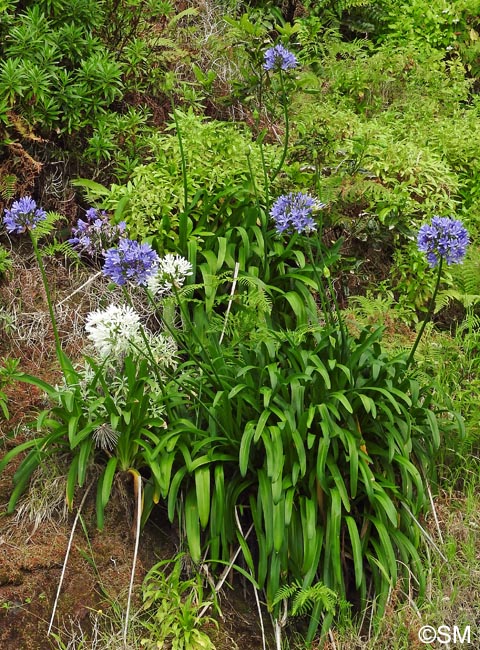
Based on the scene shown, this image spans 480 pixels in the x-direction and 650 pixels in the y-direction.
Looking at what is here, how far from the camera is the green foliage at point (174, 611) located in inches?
132

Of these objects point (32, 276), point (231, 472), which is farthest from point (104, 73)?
point (231, 472)

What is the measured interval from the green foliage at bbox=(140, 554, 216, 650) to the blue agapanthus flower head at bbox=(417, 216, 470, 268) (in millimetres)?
1676

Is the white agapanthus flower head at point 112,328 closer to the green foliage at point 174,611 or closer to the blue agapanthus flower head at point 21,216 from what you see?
the blue agapanthus flower head at point 21,216

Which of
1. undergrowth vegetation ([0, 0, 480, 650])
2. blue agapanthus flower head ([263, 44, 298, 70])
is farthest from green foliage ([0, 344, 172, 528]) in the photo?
blue agapanthus flower head ([263, 44, 298, 70])

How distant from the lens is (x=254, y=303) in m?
4.02

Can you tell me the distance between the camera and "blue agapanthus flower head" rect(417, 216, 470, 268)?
336 centimetres

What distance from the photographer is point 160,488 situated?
3.62 meters

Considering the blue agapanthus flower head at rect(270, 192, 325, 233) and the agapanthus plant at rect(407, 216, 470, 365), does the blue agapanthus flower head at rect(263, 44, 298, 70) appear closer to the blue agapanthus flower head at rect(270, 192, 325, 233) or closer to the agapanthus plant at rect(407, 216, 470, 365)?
the blue agapanthus flower head at rect(270, 192, 325, 233)

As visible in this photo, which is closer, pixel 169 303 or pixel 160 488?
pixel 160 488

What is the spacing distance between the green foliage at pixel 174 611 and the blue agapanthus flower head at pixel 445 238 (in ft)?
5.50

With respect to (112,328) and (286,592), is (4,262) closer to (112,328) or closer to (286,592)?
A: (112,328)

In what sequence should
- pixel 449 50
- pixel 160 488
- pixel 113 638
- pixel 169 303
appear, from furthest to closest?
pixel 449 50 < pixel 169 303 < pixel 160 488 < pixel 113 638

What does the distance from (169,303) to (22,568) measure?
1.41 metres

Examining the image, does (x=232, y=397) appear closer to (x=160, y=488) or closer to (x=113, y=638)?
(x=160, y=488)
